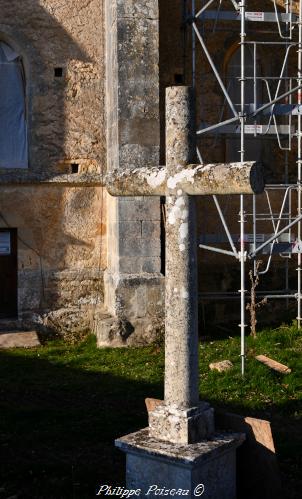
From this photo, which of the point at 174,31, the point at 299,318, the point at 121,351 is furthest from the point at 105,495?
the point at 174,31

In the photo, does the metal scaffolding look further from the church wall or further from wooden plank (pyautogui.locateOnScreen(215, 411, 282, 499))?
wooden plank (pyautogui.locateOnScreen(215, 411, 282, 499))

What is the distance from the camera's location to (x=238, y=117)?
29.0 ft

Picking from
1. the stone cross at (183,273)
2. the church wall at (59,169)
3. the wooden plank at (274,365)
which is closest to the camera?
the stone cross at (183,273)

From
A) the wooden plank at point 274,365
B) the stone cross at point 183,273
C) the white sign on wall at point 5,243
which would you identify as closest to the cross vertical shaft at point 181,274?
the stone cross at point 183,273

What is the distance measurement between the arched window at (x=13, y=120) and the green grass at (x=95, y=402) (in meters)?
2.80

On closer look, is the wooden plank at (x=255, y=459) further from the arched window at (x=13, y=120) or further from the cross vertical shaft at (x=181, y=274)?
the arched window at (x=13, y=120)

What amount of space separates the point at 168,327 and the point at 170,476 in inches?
37.0

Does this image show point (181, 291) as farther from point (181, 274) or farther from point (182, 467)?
point (182, 467)

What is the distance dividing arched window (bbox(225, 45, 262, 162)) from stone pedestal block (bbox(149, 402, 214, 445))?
7.14 meters

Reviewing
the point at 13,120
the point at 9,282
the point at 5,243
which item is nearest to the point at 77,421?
the point at 9,282

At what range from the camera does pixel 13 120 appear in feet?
36.0

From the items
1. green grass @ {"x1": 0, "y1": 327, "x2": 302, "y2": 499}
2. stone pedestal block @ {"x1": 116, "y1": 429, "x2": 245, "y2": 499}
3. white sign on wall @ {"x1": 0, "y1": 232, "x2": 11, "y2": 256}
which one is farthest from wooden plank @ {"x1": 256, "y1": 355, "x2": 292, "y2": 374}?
white sign on wall @ {"x1": 0, "y1": 232, "x2": 11, "y2": 256}

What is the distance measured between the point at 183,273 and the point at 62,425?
8.74 ft

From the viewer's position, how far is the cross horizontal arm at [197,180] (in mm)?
4605
